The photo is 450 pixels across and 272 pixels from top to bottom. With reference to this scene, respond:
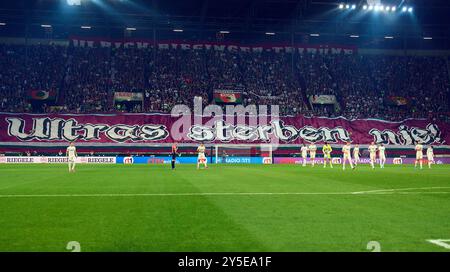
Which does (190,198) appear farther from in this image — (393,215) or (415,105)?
(415,105)

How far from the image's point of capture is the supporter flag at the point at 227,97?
53.6 metres

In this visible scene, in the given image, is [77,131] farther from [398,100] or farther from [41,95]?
[398,100]

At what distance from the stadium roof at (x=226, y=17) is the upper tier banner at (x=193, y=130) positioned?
529 inches

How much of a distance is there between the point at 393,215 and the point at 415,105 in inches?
2000

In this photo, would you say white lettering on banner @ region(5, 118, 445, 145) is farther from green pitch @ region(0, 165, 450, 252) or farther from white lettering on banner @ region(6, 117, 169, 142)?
green pitch @ region(0, 165, 450, 252)

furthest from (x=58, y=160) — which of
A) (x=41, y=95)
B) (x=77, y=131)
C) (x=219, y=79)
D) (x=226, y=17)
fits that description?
(x=226, y=17)

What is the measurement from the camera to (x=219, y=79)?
57344mm

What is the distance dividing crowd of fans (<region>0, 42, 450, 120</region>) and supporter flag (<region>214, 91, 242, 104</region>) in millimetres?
863

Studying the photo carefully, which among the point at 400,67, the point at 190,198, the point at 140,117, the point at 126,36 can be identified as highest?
the point at 126,36

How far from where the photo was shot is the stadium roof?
52375 mm

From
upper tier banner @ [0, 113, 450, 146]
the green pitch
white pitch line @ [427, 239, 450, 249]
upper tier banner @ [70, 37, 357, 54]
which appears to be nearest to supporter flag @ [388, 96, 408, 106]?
upper tier banner @ [0, 113, 450, 146]

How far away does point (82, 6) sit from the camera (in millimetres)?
52125

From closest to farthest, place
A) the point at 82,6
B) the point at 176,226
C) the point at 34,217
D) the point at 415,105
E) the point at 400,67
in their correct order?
the point at 176,226, the point at 34,217, the point at 82,6, the point at 415,105, the point at 400,67
